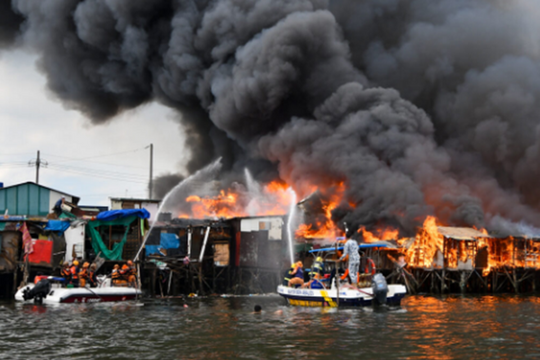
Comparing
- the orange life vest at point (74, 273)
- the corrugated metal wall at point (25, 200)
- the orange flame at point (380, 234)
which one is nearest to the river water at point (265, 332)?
the orange life vest at point (74, 273)

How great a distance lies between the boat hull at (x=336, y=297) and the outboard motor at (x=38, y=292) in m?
13.6

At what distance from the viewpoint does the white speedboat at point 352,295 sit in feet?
94.4

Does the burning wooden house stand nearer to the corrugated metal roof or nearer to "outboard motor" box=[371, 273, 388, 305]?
the corrugated metal roof

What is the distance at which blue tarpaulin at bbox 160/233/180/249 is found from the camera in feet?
154

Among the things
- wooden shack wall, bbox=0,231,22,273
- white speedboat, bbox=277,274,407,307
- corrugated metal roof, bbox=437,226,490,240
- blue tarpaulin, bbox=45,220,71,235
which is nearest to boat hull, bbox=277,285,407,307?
white speedboat, bbox=277,274,407,307

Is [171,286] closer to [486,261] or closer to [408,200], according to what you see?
[408,200]

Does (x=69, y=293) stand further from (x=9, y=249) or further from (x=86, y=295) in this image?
(x=9, y=249)

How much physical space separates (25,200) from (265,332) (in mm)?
30351

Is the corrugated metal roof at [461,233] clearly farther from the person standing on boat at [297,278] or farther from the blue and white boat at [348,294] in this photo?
the person standing on boat at [297,278]

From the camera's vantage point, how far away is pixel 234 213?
64.9 metres

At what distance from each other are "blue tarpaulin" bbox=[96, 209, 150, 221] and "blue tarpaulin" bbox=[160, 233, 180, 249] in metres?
7.03

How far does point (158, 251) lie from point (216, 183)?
80.3 ft

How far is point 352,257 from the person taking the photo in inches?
1164

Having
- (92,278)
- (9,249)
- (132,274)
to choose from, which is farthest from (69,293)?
(9,249)
